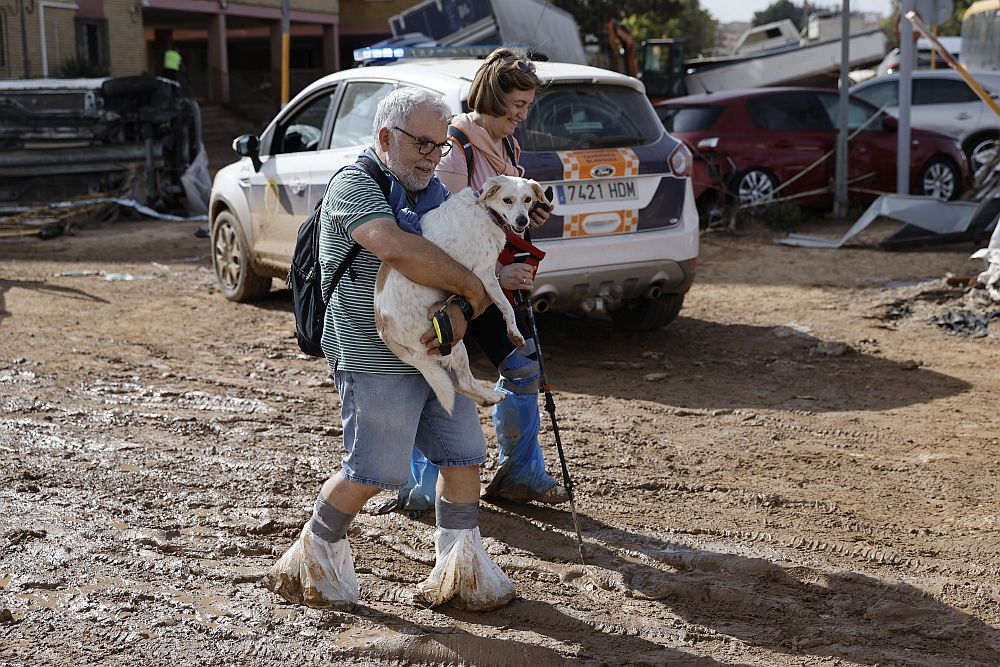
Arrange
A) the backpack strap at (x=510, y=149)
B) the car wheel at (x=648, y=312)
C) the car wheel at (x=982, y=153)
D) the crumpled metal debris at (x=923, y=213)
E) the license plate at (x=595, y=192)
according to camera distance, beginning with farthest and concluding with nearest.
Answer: the car wheel at (x=982, y=153)
the crumpled metal debris at (x=923, y=213)
the car wheel at (x=648, y=312)
the license plate at (x=595, y=192)
the backpack strap at (x=510, y=149)

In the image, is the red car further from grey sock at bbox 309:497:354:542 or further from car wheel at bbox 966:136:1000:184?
grey sock at bbox 309:497:354:542

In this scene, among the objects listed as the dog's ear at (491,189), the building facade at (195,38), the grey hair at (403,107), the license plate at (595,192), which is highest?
the building facade at (195,38)

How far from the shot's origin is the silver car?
1684cm

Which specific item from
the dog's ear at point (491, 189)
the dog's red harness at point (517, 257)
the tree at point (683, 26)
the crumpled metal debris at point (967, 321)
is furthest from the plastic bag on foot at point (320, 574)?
the tree at point (683, 26)

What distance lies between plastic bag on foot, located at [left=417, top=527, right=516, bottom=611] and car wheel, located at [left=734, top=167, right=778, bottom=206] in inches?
431

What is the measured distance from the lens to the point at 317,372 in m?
7.11

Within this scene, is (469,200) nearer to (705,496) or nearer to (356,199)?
(356,199)

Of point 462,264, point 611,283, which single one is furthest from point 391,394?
point 611,283

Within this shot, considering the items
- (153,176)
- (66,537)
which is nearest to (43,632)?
(66,537)

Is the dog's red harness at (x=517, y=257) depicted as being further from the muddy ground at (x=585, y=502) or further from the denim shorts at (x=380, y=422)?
the muddy ground at (x=585, y=502)

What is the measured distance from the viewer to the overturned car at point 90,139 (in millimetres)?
14867

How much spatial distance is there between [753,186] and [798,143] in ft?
3.00

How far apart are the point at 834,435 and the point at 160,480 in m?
3.34

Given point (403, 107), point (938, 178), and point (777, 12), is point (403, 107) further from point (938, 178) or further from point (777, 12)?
point (777, 12)
